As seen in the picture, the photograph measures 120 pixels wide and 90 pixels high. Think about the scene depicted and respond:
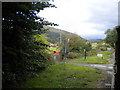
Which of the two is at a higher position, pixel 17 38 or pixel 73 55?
pixel 17 38

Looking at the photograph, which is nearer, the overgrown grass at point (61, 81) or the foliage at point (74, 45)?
the overgrown grass at point (61, 81)

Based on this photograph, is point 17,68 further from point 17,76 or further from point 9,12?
point 9,12

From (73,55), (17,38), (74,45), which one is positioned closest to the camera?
(17,38)

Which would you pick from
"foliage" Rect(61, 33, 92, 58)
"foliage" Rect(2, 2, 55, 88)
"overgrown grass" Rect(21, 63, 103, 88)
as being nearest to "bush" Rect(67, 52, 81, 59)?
"foliage" Rect(61, 33, 92, 58)

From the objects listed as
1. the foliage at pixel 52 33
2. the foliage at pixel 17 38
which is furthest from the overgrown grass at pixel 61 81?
the foliage at pixel 52 33

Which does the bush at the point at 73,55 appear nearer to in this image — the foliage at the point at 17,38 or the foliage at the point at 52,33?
the foliage at the point at 52,33

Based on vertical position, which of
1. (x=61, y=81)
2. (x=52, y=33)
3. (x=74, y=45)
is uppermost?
(x=52, y=33)

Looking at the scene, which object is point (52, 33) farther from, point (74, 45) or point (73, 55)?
point (73, 55)

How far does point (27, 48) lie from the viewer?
1392 mm

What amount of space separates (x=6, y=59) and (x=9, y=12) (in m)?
0.54

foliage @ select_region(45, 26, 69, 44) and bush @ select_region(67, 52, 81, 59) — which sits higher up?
foliage @ select_region(45, 26, 69, 44)

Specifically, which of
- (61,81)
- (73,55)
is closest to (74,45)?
(73,55)

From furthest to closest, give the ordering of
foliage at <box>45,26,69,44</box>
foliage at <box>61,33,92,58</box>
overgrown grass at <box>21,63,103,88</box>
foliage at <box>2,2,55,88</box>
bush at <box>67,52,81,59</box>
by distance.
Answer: bush at <box>67,52,81,59</box> → foliage at <box>61,33,92,58</box> → overgrown grass at <box>21,63,103,88</box> → foliage at <box>45,26,69,44</box> → foliage at <box>2,2,55,88</box>

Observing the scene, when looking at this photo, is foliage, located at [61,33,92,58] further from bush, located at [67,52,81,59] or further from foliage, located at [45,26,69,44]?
foliage, located at [45,26,69,44]
